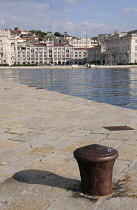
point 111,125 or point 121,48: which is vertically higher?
point 121,48

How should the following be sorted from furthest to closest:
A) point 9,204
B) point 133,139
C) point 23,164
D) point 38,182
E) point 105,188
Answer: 1. point 133,139
2. point 23,164
3. point 38,182
4. point 105,188
5. point 9,204

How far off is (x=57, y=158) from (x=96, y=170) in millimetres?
1251

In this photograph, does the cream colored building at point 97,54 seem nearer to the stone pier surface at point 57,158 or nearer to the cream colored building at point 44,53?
the cream colored building at point 44,53

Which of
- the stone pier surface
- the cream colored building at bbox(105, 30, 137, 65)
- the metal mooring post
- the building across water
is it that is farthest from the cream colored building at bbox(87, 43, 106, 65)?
the metal mooring post

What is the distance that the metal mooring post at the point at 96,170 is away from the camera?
9.45ft

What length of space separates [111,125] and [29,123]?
182cm

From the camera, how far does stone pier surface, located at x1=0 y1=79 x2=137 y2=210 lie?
2.84 m

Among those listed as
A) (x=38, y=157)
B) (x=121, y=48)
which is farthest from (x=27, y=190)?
(x=121, y=48)

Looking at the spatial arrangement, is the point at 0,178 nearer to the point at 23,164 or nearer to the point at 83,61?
the point at 23,164

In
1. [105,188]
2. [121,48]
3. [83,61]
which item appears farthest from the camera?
[83,61]

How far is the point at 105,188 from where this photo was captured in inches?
117

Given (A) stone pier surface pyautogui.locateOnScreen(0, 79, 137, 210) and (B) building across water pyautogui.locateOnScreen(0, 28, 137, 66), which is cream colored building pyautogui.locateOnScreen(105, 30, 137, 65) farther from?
(A) stone pier surface pyautogui.locateOnScreen(0, 79, 137, 210)

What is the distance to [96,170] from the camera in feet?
9.61

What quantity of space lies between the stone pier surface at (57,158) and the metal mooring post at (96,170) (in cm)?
8
